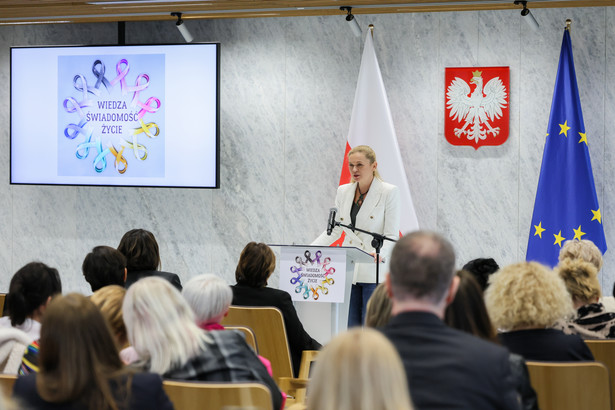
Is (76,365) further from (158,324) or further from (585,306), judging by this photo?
(585,306)

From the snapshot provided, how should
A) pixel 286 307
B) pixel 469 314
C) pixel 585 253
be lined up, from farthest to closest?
pixel 585 253 < pixel 286 307 < pixel 469 314

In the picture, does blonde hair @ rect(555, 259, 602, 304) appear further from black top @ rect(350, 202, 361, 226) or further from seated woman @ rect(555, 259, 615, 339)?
black top @ rect(350, 202, 361, 226)

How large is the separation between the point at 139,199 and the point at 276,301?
4.02 m

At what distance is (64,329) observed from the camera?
2057 mm

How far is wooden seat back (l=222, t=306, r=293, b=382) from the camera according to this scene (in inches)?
166

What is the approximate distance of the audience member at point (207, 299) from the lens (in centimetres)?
313

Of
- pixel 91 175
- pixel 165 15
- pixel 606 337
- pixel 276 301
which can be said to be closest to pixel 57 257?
pixel 91 175

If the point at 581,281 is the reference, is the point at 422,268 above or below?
above

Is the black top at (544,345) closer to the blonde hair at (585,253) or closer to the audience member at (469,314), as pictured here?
the audience member at (469,314)

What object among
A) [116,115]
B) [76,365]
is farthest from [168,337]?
[116,115]

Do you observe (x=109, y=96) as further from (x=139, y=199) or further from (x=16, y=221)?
(x=16, y=221)

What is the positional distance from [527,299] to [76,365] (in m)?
1.69

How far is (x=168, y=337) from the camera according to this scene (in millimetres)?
2561

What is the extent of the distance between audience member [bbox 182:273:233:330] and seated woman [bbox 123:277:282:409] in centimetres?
42
